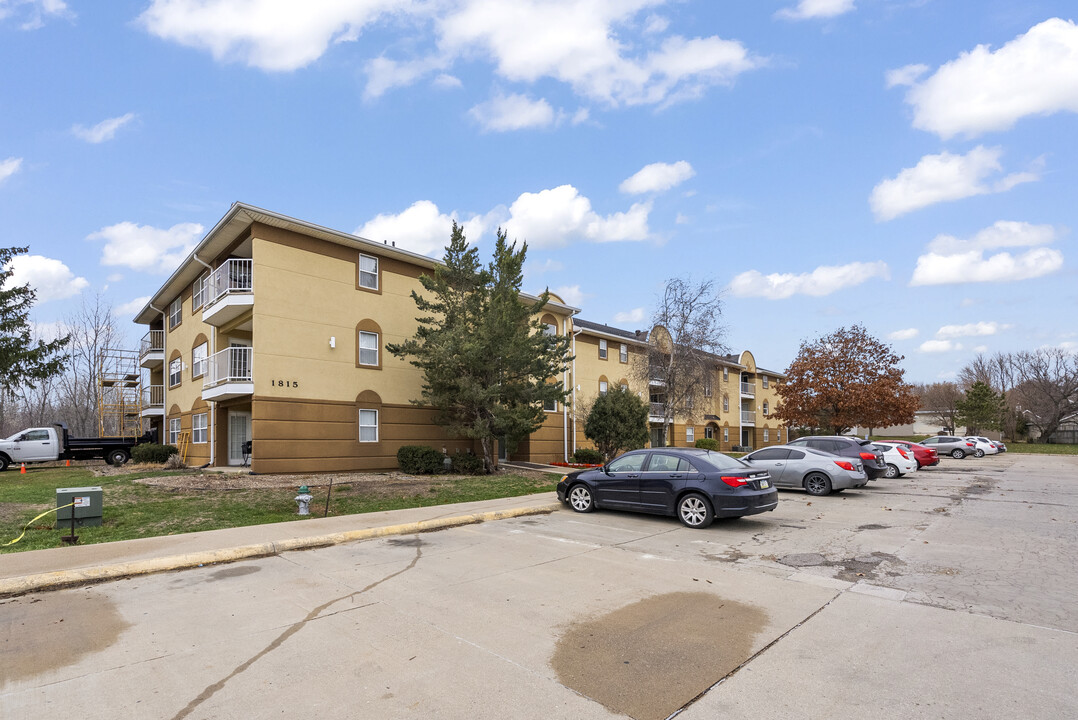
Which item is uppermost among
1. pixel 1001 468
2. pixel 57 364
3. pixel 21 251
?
pixel 21 251

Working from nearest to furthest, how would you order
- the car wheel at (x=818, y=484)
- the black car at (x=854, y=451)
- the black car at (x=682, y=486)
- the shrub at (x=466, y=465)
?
the black car at (x=682, y=486) < the car wheel at (x=818, y=484) < the black car at (x=854, y=451) < the shrub at (x=466, y=465)

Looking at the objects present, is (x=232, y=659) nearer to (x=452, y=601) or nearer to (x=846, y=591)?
(x=452, y=601)

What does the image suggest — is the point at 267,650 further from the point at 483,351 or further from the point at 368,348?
the point at 368,348

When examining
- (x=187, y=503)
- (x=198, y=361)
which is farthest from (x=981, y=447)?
(x=198, y=361)

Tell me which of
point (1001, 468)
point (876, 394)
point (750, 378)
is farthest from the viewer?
point (750, 378)

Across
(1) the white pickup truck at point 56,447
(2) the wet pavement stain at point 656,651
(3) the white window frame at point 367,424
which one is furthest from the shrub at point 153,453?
(2) the wet pavement stain at point 656,651

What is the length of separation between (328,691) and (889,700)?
3.80 m

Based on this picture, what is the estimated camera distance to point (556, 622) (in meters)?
5.67

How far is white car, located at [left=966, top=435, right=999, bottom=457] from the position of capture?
3876 cm

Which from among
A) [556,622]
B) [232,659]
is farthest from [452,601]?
[232,659]

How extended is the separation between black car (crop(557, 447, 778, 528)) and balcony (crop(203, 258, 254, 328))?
13801 mm

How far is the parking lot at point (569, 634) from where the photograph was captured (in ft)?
13.2

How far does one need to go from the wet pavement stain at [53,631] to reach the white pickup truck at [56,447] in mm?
23356

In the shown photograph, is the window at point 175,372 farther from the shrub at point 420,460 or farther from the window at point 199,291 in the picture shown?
the shrub at point 420,460
